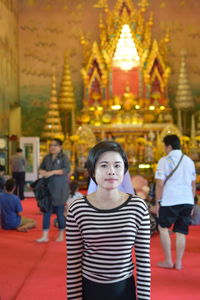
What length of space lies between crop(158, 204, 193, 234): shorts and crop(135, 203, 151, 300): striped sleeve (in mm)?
2693

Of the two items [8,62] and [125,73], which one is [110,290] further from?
[125,73]

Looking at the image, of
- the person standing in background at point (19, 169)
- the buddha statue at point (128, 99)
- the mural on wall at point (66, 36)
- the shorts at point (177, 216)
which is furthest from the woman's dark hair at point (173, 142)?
the mural on wall at point (66, 36)

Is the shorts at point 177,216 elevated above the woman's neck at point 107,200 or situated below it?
below

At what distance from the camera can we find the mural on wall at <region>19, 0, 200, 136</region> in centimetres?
2022

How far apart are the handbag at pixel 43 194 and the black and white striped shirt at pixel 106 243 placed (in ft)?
14.0

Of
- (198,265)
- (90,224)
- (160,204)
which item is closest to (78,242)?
(90,224)

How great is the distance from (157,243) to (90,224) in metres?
4.46

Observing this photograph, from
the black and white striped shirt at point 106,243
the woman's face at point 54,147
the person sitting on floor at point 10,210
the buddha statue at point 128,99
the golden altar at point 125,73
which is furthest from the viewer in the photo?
the buddha statue at point 128,99

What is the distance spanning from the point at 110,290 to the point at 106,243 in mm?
230

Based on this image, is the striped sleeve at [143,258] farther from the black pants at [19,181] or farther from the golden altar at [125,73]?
the golden altar at [125,73]

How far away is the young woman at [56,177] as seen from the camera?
21.7 ft

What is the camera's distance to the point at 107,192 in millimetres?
2291

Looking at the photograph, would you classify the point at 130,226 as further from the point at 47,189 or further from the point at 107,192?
the point at 47,189

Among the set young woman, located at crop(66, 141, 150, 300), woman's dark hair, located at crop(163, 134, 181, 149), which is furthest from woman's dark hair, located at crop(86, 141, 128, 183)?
woman's dark hair, located at crop(163, 134, 181, 149)
